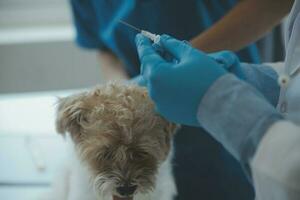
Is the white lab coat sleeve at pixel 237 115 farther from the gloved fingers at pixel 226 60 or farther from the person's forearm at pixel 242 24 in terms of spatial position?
the person's forearm at pixel 242 24

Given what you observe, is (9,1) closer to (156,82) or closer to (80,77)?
(80,77)

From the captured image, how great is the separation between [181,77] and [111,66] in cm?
75

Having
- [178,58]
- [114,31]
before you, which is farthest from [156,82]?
[114,31]

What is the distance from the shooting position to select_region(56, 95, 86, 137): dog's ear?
96 cm

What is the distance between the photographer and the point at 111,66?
1.42m

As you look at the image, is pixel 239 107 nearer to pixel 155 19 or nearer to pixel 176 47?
pixel 176 47

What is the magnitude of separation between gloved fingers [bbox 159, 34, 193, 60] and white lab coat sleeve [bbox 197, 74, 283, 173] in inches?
3.4

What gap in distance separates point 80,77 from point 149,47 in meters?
1.48

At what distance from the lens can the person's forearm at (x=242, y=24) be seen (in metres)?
1.17

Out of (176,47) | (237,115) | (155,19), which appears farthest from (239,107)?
(155,19)

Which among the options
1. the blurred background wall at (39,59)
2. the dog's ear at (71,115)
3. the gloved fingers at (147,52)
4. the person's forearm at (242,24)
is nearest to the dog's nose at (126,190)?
the dog's ear at (71,115)

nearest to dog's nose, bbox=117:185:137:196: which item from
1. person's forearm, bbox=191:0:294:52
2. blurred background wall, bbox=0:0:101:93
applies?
person's forearm, bbox=191:0:294:52

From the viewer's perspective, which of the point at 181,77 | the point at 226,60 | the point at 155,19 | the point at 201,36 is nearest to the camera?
the point at 181,77

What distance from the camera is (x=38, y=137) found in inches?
69.9
